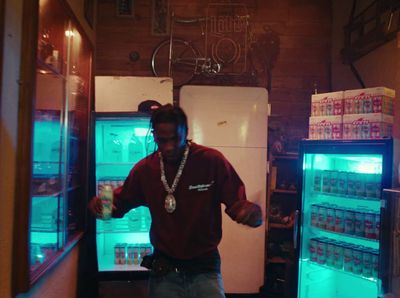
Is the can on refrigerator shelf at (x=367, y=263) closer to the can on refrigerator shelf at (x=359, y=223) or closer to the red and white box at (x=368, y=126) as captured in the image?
the can on refrigerator shelf at (x=359, y=223)

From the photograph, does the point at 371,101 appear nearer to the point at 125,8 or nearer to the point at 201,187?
the point at 201,187

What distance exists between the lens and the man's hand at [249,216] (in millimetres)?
1819

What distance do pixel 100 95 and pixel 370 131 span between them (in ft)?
8.29

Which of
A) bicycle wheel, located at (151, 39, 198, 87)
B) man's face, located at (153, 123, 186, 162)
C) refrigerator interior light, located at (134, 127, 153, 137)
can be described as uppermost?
bicycle wheel, located at (151, 39, 198, 87)

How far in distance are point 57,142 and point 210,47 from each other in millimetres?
2260

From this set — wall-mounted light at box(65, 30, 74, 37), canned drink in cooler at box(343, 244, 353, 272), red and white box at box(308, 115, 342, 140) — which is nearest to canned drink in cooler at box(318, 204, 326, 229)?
canned drink in cooler at box(343, 244, 353, 272)

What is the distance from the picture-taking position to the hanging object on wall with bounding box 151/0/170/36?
4164mm

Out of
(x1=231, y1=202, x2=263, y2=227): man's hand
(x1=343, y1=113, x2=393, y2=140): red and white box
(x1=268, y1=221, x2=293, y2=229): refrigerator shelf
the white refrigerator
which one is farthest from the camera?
(x1=268, y1=221, x2=293, y2=229): refrigerator shelf

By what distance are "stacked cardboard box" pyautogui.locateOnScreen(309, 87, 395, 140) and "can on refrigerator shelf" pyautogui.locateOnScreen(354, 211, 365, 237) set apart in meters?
0.61

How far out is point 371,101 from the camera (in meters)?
2.66

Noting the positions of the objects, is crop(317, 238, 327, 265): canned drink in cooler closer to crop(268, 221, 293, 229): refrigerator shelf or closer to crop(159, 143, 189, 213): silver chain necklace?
crop(268, 221, 293, 229): refrigerator shelf

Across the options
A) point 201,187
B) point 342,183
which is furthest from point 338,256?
point 201,187

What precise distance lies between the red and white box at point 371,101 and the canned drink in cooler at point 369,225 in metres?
0.78

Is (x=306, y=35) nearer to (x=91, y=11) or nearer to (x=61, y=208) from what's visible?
(x=91, y=11)
